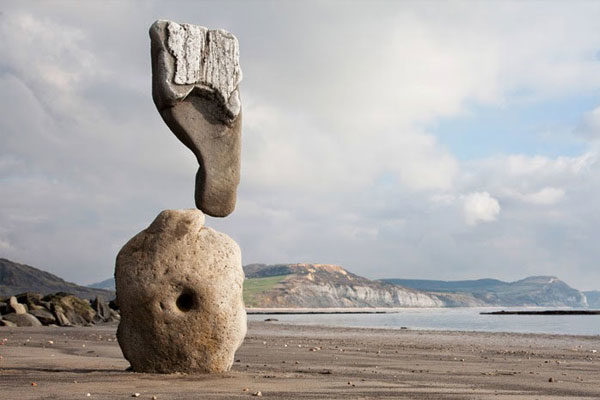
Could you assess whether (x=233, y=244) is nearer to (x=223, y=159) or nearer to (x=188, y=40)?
(x=223, y=159)

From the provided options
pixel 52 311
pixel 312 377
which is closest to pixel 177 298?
pixel 312 377

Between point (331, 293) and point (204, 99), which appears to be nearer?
point (204, 99)

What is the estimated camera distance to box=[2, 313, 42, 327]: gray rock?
30.0 m

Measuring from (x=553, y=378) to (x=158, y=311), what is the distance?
626cm

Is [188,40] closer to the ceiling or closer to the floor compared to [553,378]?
closer to the ceiling

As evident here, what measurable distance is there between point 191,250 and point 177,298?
749 mm

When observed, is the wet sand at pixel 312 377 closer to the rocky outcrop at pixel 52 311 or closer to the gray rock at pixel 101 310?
the rocky outcrop at pixel 52 311

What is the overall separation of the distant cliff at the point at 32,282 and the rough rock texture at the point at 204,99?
10611cm

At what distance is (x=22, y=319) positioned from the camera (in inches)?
1209

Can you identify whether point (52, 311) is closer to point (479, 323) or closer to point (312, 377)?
point (312, 377)

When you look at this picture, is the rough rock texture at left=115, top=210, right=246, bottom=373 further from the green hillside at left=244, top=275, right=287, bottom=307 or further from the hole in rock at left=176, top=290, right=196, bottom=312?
the green hillside at left=244, top=275, right=287, bottom=307

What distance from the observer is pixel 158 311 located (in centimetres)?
1052

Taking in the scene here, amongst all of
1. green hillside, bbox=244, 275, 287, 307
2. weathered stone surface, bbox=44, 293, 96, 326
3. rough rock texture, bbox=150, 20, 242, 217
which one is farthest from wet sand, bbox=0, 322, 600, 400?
green hillside, bbox=244, 275, 287, 307

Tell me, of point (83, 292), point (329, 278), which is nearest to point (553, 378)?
point (83, 292)
